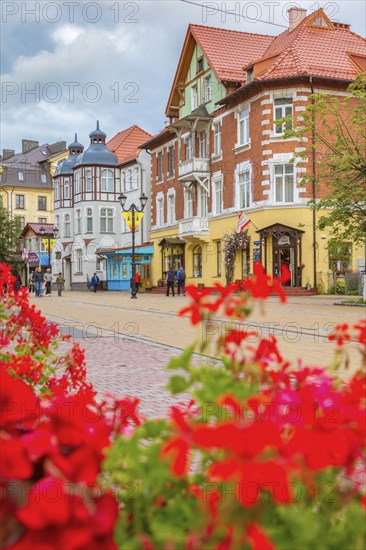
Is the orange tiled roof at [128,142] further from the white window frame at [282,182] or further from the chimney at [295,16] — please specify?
the white window frame at [282,182]

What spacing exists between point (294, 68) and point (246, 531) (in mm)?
33450

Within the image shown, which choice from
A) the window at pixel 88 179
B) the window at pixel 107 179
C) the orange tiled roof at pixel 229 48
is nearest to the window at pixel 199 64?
the orange tiled roof at pixel 229 48

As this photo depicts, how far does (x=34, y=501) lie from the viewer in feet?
3.78

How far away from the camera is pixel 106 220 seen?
193ft

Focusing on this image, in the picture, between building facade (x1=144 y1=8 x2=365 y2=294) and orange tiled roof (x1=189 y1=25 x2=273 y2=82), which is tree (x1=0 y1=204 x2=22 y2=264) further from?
orange tiled roof (x1=189 y1=25 x2=273 y2=82)

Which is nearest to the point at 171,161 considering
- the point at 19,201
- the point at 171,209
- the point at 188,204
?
the point at 171,209

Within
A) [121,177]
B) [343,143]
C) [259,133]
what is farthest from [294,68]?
[121,177]

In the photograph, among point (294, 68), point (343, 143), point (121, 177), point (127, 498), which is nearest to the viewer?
point (127, 498)

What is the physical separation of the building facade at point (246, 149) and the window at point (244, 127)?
0.06 metres

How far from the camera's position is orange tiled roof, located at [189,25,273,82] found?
123 feet

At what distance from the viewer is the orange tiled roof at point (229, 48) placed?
123 ft

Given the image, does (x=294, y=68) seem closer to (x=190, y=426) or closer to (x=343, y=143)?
(x=343, y=143)

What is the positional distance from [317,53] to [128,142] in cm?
2917

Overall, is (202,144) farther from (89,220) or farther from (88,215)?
(89,220)
